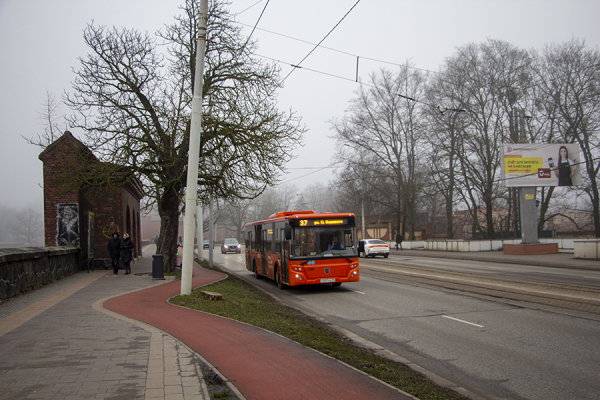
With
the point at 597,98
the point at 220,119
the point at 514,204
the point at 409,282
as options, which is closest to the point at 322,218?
the point at 409,282

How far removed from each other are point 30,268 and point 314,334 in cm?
930

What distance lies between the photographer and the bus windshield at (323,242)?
14375 mm

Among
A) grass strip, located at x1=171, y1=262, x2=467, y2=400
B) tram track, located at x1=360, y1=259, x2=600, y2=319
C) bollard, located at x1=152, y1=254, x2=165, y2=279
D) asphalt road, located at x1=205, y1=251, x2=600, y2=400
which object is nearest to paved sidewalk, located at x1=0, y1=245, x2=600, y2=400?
grass strip, located at x1=171, y1=262, x2=467, y2=400

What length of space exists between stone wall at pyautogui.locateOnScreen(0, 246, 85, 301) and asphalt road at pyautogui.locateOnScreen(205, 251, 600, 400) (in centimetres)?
712

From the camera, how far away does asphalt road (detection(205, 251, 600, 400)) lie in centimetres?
552

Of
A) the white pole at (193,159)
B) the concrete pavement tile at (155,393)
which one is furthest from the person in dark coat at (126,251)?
the concrete pavement tile at (155,393)

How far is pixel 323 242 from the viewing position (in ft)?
47.8

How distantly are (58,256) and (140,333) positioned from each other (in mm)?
10865

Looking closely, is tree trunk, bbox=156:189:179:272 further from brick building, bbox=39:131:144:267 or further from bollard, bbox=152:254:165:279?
bollard, bbox=152:254:165:279

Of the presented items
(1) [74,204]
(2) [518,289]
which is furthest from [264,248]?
(2) [518,289]

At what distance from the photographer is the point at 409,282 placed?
16.0 metres

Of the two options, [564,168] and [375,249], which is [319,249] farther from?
[564,168]

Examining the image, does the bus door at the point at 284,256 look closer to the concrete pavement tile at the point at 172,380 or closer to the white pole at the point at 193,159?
the white pole at the point at 193,159

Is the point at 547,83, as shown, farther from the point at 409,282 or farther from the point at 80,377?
the point at 80,377
